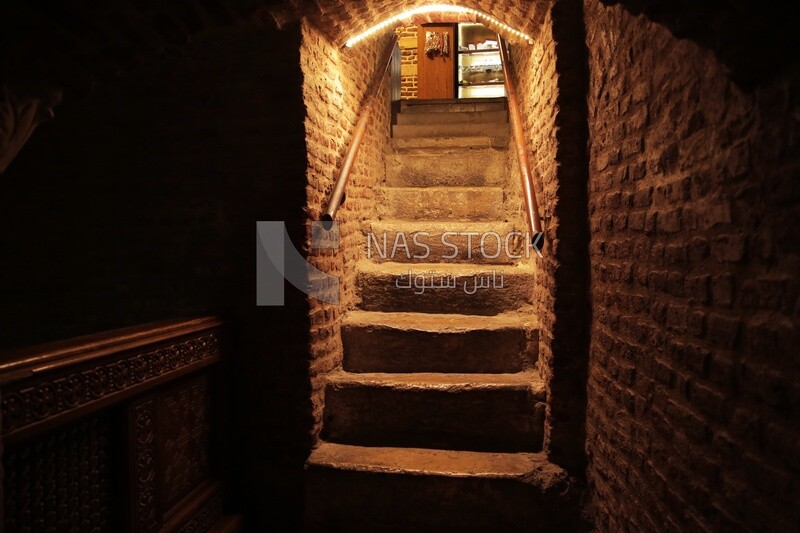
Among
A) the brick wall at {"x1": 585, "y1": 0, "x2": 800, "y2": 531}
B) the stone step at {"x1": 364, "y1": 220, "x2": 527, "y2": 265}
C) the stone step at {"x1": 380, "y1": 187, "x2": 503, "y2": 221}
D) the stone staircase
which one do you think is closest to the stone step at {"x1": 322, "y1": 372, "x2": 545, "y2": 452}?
the stone staircase

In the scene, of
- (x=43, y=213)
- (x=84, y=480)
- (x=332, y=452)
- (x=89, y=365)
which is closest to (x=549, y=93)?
(x=332, y=452)

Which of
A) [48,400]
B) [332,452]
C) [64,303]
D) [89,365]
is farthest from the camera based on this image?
[64,303]

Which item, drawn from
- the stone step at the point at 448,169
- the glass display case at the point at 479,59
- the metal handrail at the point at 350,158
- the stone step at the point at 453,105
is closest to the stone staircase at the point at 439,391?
the stone step at the point at 448,169

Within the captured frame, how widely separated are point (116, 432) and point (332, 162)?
1.96m

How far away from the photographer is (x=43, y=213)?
124 inches

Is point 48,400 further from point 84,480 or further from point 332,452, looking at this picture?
point 332,452

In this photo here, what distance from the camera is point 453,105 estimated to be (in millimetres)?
6312

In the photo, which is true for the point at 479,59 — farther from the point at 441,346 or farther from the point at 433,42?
the point at 441,346

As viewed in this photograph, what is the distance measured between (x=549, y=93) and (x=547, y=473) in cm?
218

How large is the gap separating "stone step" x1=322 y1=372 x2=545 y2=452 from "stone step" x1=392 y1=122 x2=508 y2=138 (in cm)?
314

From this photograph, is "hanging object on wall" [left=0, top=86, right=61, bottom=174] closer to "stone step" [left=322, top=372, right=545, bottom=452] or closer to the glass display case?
"stone step" [left=322, top=372, right=545, bottom=452]

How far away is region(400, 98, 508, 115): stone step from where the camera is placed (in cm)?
610

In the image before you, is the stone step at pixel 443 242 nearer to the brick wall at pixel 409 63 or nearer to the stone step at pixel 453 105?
the stone step at pixel 453 105

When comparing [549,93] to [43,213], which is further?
[43,213]
